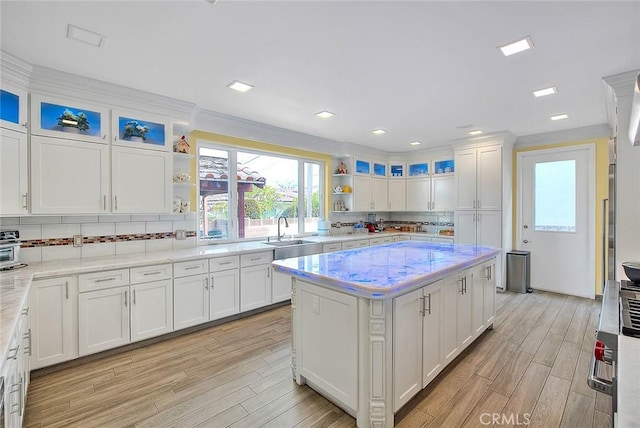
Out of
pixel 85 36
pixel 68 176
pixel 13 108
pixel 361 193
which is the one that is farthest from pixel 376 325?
pixel 361 193

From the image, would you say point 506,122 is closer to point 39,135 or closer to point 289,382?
point 289,382

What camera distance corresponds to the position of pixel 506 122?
415cm

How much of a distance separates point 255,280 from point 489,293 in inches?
108

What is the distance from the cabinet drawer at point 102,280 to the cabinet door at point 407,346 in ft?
8.27

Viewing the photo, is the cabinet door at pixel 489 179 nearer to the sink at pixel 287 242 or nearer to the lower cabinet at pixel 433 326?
the lower cabinet at pixel 433 326

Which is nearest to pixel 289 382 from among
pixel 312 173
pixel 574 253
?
pixel 312 173

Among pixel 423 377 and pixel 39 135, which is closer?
pixel 423 377

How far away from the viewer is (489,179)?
493cm

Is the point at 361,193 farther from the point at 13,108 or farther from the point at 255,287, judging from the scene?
the point at 13,108

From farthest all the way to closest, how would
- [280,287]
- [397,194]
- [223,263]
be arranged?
[397,194]
[280,287]
[223,263]

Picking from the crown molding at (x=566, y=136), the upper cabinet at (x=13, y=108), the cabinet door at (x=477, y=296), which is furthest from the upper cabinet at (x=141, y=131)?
the crown molding at (x=566, y=136)

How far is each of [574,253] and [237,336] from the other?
5.10m

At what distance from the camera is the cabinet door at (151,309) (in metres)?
2.84

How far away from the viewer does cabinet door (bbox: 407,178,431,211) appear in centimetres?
608
